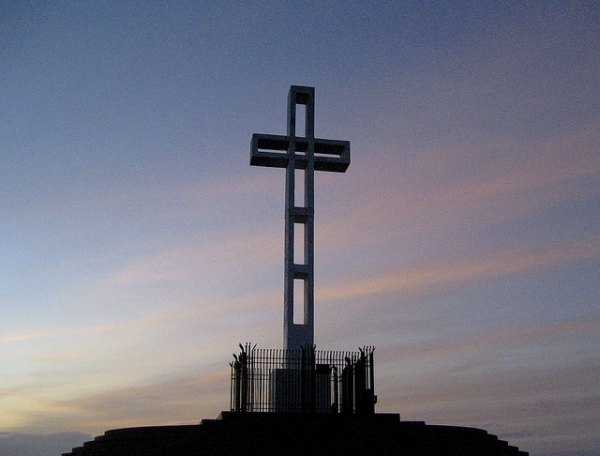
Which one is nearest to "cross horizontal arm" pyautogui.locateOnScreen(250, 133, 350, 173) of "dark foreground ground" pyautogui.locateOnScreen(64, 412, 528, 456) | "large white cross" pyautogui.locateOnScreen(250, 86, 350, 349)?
"large white cross" pyautogui.locateOnScreen(250, 86, 350, 349)

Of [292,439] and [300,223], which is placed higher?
[300,223]

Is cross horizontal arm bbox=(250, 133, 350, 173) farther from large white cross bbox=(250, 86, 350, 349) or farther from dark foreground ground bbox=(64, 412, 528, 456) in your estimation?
dark foreground ground bbox=(64, 412, 528, 456)

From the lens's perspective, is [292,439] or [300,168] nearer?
[292,439]

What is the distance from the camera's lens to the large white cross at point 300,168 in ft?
80.9

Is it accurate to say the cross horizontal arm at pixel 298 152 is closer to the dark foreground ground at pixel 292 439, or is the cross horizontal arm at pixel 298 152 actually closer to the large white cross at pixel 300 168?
the large white cross at pixel 300 168

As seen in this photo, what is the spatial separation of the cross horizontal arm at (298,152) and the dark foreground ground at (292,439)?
9086 mm

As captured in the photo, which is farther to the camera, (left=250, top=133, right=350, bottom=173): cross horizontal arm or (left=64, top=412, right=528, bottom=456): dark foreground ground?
(left=250, top=133, right=350, bottom=173): cross horizontal arm

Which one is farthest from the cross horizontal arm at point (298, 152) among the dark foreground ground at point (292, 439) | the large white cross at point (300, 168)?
the dark foreground ground at point (292, 439)

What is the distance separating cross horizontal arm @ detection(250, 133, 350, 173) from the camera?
2641 cm

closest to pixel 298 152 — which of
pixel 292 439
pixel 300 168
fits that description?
pixel 300 168

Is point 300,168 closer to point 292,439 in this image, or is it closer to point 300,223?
point 300,223

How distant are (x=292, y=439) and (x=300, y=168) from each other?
10.4 m

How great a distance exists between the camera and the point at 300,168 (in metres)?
27.0

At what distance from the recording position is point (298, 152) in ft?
88.3
